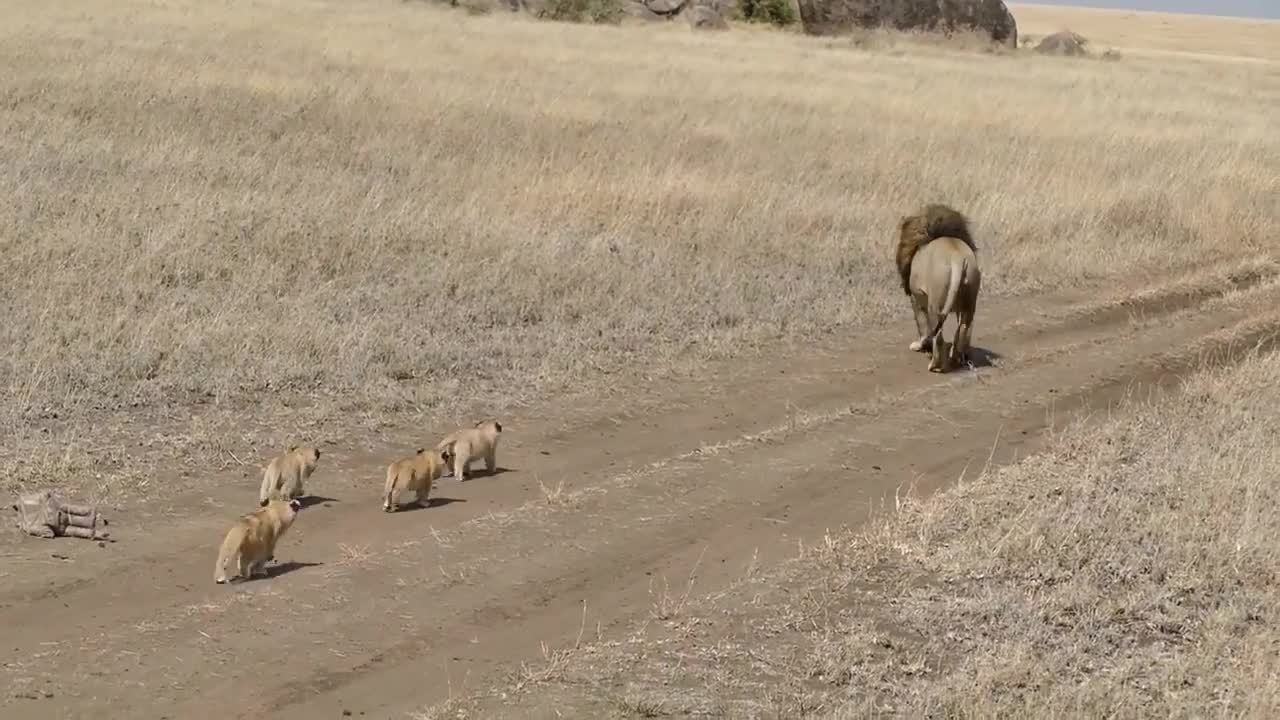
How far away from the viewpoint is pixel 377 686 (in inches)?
226

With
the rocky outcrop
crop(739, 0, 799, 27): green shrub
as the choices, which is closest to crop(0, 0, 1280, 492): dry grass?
the rocky outcrop

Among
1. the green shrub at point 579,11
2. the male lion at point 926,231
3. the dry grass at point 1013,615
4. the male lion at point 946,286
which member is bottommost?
the dry grass at point 1013,615

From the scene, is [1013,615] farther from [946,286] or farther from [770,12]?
[770,12]

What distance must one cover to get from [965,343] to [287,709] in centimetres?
722

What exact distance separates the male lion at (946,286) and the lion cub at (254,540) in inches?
228

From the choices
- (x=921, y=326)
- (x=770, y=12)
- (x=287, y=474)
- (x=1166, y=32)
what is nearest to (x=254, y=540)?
(x=287, y=474)

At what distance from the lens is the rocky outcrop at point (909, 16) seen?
46312 millimetres

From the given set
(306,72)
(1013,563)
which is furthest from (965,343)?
(306,72)

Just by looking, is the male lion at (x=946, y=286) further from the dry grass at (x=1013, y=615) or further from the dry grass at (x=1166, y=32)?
the dry grass at (x=1166, y=32)

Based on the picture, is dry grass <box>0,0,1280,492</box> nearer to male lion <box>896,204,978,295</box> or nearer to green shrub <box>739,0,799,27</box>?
male lion <box>896,204,978,295</box>

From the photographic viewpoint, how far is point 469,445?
8305mm

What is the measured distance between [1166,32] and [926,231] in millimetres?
89375

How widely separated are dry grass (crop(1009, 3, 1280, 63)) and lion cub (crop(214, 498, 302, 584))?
6148 centimetres

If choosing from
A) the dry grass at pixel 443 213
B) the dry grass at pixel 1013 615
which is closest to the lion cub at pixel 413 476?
the dry grass at pixel 443 213
